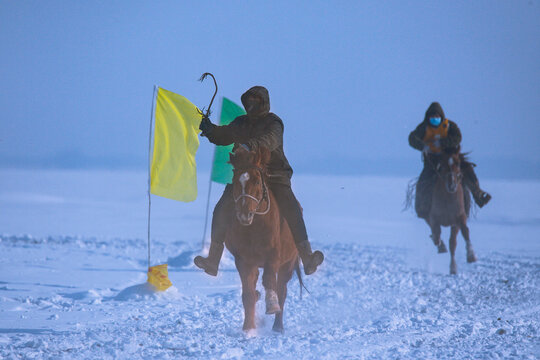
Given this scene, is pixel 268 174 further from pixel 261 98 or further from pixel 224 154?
pixel 224 154

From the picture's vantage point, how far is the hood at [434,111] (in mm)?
12562

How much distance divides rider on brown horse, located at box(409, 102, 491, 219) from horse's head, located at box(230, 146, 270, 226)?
6.75 metres

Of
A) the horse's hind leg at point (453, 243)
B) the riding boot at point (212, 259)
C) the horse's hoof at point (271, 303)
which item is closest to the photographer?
the horse's hoof at point (271, 303)

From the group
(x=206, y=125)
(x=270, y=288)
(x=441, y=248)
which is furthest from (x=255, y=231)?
(x=441, y=248)

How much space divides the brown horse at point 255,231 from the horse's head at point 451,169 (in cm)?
612

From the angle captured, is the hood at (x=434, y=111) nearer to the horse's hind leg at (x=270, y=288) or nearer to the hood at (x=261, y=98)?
the hood at (x=261, y=98)

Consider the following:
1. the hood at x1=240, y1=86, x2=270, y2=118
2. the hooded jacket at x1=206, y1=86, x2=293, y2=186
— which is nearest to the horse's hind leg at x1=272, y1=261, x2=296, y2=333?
the hooded jacket at x1=206, y1=86, x2=293, y2=186

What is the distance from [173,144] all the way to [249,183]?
13.2 feet

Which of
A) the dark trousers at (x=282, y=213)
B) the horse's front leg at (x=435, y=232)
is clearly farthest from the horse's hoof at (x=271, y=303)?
the horse's front leg at (x=435, y=232)

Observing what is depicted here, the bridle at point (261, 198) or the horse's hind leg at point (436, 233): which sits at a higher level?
the bridle at point (261, 198)

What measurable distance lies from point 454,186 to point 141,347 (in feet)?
25.5

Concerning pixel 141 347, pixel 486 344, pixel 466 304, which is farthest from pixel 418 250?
pixel 141 347

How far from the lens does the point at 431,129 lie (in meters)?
12.5

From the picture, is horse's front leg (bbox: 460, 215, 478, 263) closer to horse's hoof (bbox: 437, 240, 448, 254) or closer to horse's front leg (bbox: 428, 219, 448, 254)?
horse's front leg (bbox: 428, 219, 448, 254)
